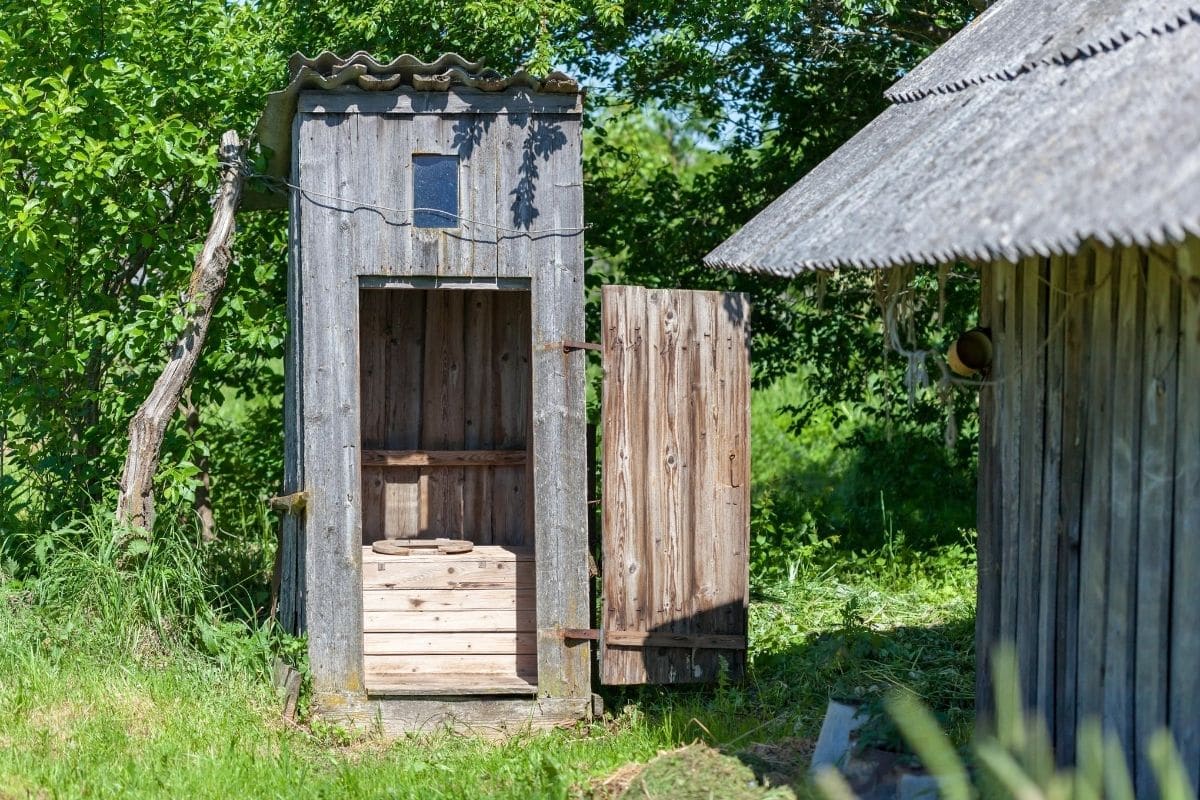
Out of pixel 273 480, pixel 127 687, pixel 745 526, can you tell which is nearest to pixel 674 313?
pixel 745 526

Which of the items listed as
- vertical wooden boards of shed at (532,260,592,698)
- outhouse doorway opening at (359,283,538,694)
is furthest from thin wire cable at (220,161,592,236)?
outhouse doorway opening at (359,283,538,694)

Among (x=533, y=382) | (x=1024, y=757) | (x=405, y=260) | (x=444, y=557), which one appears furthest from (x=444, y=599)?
(x=1024, y=757)

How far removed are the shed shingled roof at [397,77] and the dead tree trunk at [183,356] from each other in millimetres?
896

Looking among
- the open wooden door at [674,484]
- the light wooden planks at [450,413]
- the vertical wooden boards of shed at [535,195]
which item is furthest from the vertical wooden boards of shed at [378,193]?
the light wooden planks at [450,413]

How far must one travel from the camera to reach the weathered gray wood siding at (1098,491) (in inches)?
169

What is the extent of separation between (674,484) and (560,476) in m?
0.60

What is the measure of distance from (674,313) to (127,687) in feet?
11.2

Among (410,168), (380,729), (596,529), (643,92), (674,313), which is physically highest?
(643,92)

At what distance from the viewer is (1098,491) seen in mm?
4645

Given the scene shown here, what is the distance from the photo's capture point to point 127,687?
6.91 m

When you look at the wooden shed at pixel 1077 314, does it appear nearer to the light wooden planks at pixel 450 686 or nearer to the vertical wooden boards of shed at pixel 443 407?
the light wooden planks at pixel 450 686

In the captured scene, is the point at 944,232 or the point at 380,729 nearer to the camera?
the point at 944,232

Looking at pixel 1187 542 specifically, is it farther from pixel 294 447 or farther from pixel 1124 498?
pixel 294 447

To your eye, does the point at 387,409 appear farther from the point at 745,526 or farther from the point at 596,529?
the point at 745,526
